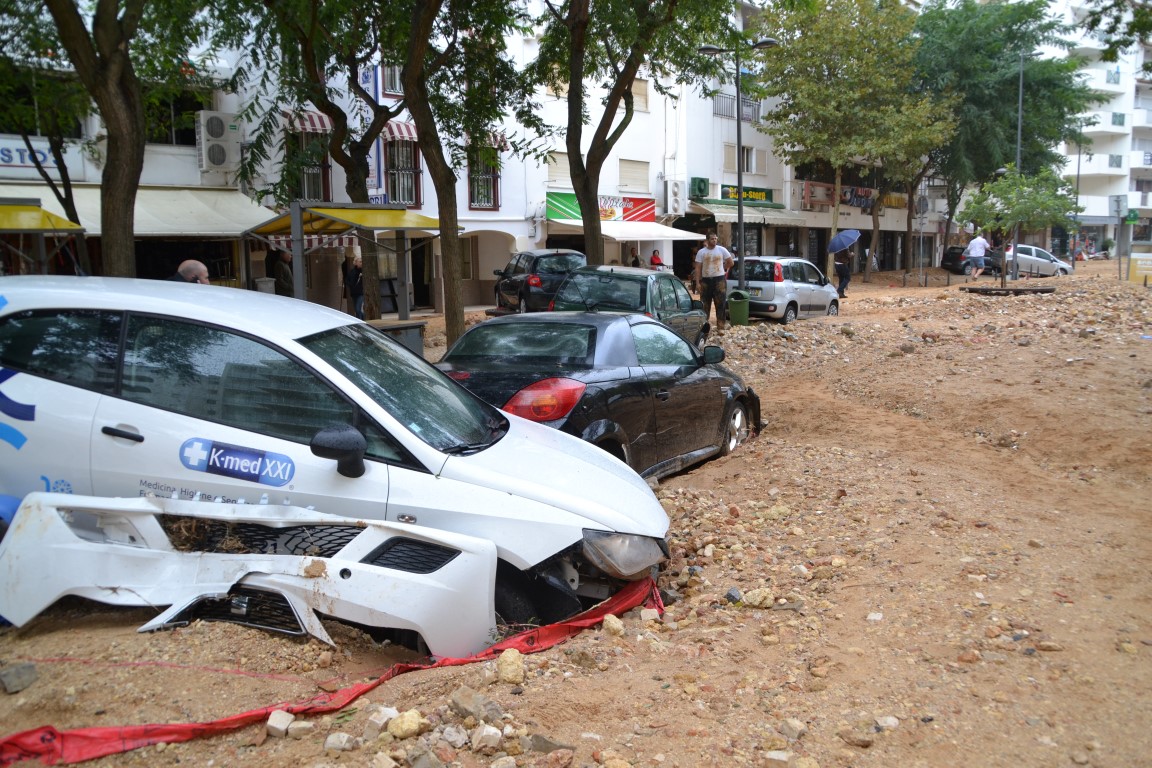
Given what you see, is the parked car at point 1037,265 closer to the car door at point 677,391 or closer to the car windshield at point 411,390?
the car door at point 677,391

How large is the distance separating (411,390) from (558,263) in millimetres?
16351

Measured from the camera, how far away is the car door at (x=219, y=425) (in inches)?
161

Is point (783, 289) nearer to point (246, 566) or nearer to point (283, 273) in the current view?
point (283, 273)

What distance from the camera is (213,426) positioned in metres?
4.18

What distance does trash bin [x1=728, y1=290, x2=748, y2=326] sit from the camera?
61.9ft

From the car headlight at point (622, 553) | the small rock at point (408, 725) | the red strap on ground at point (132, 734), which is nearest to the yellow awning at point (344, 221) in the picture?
the car headlight at point (622, 553)

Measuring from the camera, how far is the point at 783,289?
21.2m

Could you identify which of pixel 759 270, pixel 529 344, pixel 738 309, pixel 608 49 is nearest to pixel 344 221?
pixel 608 49

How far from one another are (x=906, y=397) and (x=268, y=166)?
659 inches

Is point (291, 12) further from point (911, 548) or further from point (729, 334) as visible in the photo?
point (911, 548)

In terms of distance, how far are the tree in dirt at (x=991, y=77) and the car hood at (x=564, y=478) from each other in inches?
1557

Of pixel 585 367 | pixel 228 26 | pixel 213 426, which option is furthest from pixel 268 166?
pixel 213 426

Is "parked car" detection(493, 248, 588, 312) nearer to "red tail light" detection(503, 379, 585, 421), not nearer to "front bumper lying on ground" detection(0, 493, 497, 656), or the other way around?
"red tail light" detection(503, 379, 585, 421)

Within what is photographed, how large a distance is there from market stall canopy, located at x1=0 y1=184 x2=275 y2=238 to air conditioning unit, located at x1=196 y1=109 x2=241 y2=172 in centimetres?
60
